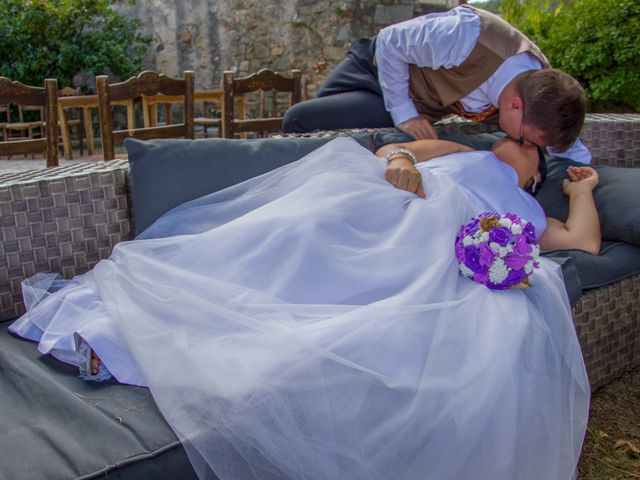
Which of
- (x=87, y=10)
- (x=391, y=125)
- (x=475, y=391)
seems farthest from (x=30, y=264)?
(x=87, y=10)

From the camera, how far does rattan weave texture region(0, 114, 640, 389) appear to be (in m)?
1.71

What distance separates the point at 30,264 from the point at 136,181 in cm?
38

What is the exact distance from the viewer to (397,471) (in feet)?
3.88

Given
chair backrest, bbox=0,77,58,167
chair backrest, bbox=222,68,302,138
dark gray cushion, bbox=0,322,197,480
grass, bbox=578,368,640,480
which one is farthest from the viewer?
chair backrest, bbox=222,68,302,138

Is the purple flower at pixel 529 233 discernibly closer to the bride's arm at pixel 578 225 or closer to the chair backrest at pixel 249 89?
the bride's arm at pixel 578 225

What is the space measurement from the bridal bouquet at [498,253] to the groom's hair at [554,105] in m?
0.58

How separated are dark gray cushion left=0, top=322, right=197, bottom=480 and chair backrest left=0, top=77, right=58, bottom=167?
2014 millimetres

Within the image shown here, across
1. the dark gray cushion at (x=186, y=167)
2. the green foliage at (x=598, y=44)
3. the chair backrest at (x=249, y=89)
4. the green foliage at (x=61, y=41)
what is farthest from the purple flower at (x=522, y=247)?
the green foliage at (x=61, y=41)

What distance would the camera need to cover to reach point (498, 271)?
153cm

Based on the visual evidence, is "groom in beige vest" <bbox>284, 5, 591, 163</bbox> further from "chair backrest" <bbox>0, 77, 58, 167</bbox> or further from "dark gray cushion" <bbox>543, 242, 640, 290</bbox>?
"chair backrest" <bbox>0, 77, 58, 167</bbox>

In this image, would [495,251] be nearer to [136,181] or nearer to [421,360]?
[421,360]

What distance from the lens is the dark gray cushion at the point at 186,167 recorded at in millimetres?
1887

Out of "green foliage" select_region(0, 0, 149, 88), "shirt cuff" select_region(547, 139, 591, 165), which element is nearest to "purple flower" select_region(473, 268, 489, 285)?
"shirt cuff" select_region(547, 139, 591, 165)

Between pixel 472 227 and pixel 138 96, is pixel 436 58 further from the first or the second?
pixel 138 96
